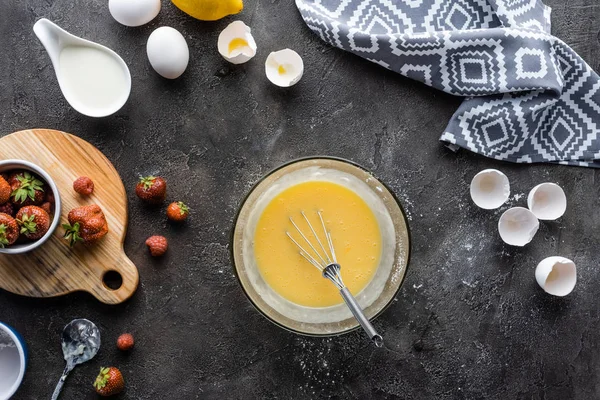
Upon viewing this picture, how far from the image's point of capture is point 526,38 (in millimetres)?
1746

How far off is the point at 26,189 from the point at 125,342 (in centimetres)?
50

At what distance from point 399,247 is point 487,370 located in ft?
1.76

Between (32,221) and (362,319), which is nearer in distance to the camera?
(362,319)

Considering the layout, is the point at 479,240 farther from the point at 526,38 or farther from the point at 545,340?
the point at 526,38

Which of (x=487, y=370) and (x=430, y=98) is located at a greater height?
(x=430, y=98)

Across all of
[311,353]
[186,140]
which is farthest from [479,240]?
[186,140]

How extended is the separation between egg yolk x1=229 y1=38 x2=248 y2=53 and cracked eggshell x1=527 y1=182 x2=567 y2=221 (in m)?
0.95

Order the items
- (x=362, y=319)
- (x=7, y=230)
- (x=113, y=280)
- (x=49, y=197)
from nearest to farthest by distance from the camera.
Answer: (x=362, y=319)
(x=7, y=230)
(x=49, y=197)
(x=113, y=280)

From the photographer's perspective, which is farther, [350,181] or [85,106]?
[85,106]

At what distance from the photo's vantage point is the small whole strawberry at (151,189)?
172 cm

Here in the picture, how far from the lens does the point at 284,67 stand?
1793mm

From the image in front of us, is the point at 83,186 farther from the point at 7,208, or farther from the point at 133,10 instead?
the point at 133,10

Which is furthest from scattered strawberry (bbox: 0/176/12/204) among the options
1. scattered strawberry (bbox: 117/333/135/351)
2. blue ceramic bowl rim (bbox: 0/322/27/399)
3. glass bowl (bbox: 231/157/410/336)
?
glass bowl (bbox: 231/157/410/336)

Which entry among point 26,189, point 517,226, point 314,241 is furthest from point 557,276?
point 26,189
